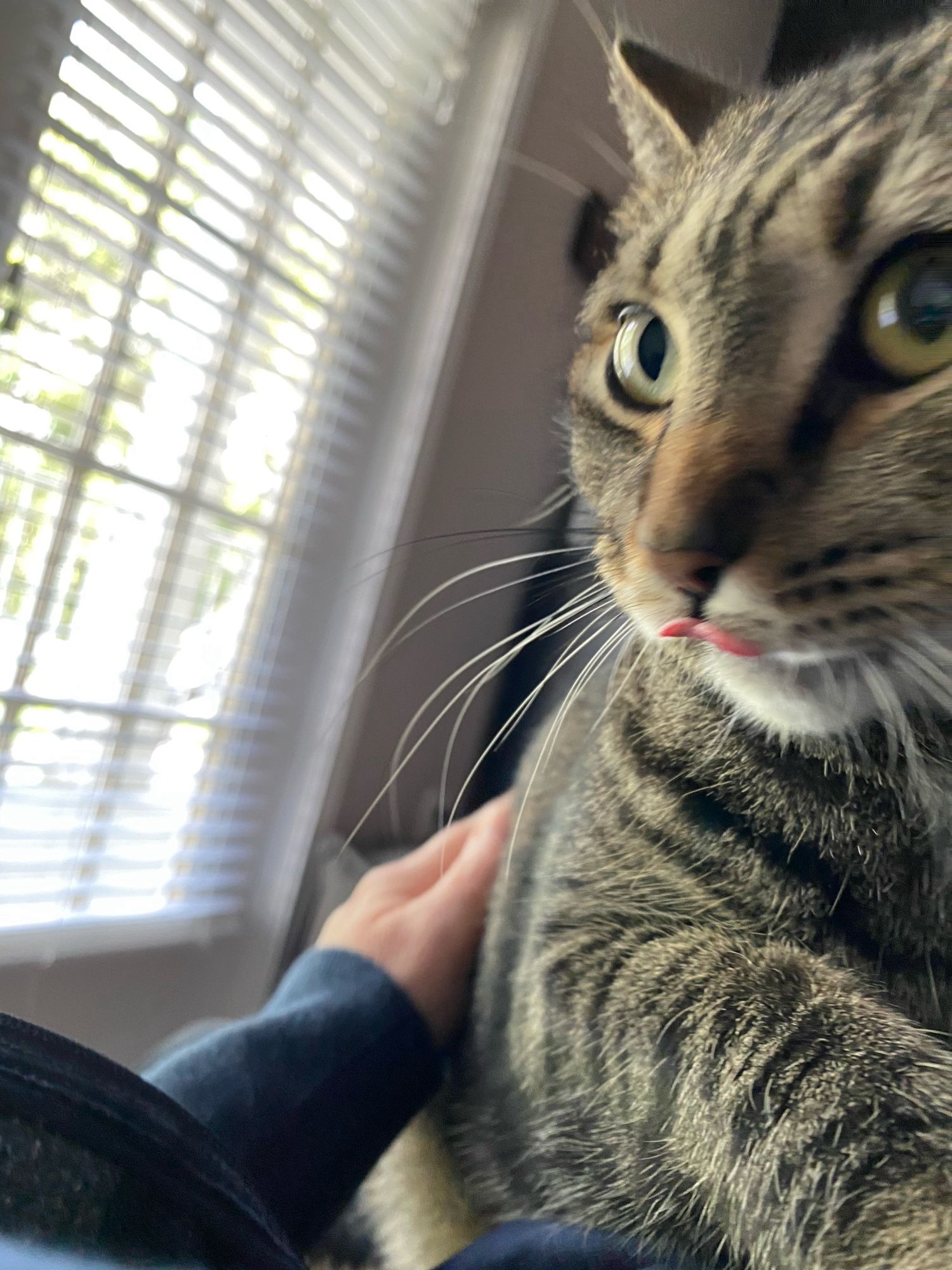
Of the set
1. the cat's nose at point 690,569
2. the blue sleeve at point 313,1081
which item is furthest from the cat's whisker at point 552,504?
the blue sleeve at point 313,1081

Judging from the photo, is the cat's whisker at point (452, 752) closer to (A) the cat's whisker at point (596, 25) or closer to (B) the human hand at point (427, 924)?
(B) the human hand at point (427, 924)

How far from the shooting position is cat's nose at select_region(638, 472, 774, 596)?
0.28 metres

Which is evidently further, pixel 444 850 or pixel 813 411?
pixel 444 850

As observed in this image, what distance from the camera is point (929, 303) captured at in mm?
260

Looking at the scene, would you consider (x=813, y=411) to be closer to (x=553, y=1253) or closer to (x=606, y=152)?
(x=606, y=152)

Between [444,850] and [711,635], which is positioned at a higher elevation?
[711,635]

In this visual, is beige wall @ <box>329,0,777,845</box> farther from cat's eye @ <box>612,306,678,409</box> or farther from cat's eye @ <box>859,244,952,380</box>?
cat's eye @ <box>859,244,952,380</box>

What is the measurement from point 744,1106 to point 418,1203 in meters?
0.28

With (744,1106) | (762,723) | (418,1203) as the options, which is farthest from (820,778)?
(418,1203)

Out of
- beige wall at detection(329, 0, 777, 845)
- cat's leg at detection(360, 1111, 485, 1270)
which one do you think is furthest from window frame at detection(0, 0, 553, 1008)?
cat's leg at detection(360, 1111, 485, 1270)

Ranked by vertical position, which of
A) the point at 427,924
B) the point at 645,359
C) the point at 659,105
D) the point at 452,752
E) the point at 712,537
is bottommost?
the point at 427,924

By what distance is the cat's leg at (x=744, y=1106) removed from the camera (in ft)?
0.87

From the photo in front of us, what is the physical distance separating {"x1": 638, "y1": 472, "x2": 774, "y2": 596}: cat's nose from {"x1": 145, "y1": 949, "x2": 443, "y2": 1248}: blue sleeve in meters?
0.33

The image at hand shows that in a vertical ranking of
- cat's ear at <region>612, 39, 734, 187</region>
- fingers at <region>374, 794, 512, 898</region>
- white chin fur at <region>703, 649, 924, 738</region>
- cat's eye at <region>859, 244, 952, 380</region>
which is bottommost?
fingers at <region>374, 794, 512, 898</region>
